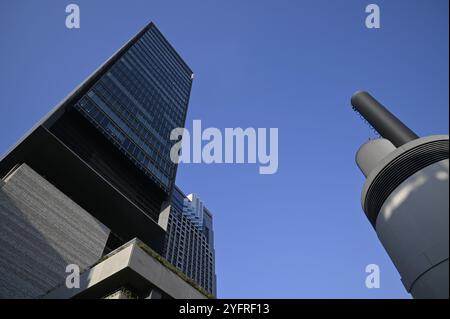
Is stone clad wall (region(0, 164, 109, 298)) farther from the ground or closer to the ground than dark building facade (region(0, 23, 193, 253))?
closer to the ground

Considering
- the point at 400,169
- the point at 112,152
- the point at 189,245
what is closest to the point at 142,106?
the point at 112,152

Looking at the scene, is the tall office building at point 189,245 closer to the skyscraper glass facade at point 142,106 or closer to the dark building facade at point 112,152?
the skyscraper glass facade at point 142,106

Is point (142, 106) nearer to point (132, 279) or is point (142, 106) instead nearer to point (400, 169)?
point (400, 169)

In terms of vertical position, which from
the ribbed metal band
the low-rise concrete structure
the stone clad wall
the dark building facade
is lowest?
the low-rise concrete structure

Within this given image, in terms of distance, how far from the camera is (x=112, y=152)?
130 feet

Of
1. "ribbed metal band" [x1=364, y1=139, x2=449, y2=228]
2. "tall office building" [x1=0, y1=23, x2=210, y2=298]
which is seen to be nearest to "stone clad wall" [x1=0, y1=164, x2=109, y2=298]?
"tall office building" [x1=0, y1=23, x2=210, y2=298]

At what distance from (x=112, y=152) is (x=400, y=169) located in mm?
32233

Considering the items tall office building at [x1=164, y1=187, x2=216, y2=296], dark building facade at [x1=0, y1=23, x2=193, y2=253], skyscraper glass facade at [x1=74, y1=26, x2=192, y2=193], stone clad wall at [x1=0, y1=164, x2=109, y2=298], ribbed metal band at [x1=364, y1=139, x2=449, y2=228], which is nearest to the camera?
stone clad wall at [x1=0, y1=164, x2=109, y2=298]

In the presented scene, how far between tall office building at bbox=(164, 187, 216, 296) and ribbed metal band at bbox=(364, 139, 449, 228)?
52.0m

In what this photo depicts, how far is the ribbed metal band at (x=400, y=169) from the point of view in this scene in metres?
23.1

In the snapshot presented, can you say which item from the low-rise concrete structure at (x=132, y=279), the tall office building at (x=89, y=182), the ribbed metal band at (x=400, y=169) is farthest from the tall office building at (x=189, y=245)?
the low-rise concrete structure at (x=132, y=279)

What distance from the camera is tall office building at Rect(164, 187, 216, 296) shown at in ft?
268

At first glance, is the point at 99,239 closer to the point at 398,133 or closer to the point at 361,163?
the point at 361,163

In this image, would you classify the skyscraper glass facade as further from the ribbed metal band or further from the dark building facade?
the ribbed metal band
